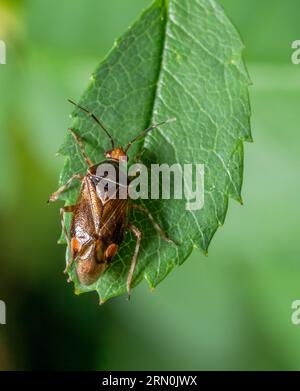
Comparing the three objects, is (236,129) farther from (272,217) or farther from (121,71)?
(272,217)

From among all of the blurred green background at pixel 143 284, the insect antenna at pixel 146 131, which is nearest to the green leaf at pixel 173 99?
the insect antenna at pixel 146 131

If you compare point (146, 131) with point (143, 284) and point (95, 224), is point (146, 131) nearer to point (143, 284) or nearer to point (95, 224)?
point (95, 224)

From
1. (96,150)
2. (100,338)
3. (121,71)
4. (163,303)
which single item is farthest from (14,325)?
(121,71)

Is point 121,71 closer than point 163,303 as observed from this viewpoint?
Yes

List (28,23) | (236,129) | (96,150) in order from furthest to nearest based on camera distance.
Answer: (28,23) → (96,150) → (236,129)

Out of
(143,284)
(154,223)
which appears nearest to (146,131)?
(154,223)

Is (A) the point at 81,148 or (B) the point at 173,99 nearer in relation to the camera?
(B) the point at 173,99

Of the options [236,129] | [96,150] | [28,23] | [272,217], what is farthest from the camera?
[272,217]
